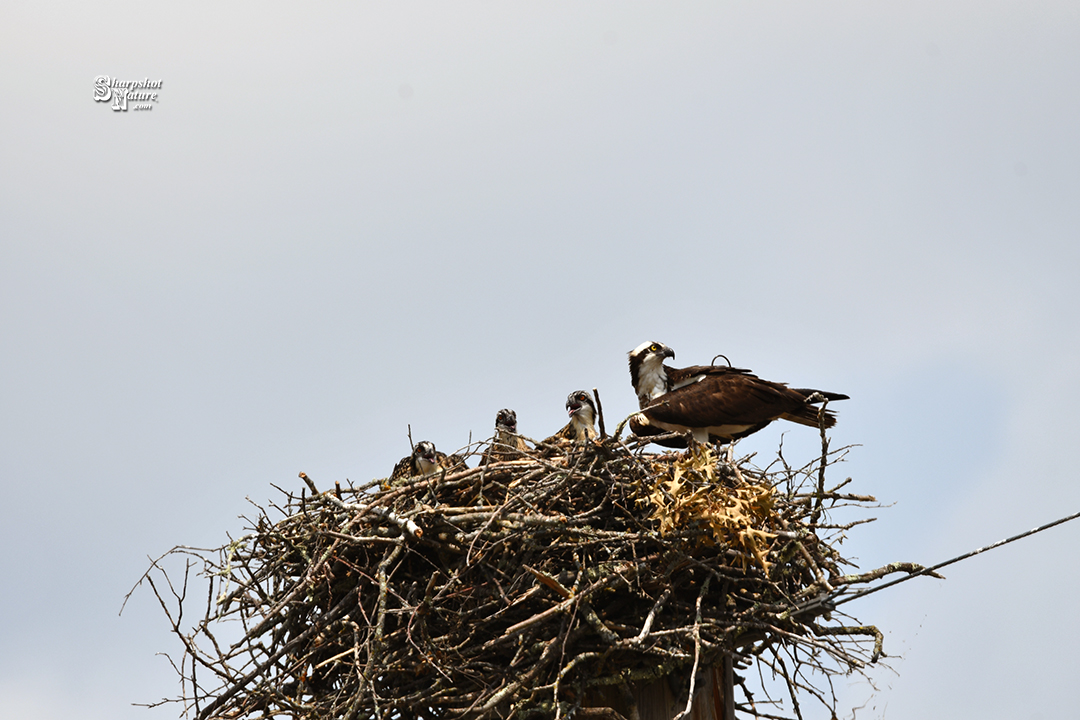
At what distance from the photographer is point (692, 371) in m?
8.03

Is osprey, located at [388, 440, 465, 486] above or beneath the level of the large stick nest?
above

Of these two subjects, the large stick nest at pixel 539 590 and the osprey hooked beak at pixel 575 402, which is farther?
the osprey hooked beak at pixel 575 402

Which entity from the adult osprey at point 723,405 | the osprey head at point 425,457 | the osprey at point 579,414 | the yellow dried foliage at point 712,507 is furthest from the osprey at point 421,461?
the yellow dried foliage at point 712,507

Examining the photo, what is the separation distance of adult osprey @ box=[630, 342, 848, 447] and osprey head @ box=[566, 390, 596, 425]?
38cm

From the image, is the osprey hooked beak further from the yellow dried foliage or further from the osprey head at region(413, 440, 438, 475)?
the yellow dried foliage

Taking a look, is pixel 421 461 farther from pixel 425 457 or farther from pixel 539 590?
pixel 539 590

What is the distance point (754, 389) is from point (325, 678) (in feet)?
12.4

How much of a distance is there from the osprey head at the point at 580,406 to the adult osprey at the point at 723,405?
0.38 metres

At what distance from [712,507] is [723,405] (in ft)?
7.80

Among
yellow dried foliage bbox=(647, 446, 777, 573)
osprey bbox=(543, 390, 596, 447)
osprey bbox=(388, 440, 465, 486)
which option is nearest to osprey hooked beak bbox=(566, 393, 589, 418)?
osprey bbox=(543, 390, 596, 447)

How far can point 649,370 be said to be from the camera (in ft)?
27.5

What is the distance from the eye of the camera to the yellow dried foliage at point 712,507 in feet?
17.3

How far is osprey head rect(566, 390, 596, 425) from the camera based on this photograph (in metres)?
7.90

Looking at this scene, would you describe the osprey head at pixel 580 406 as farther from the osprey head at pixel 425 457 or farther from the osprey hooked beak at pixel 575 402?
the osprey head at pixel 425 457
